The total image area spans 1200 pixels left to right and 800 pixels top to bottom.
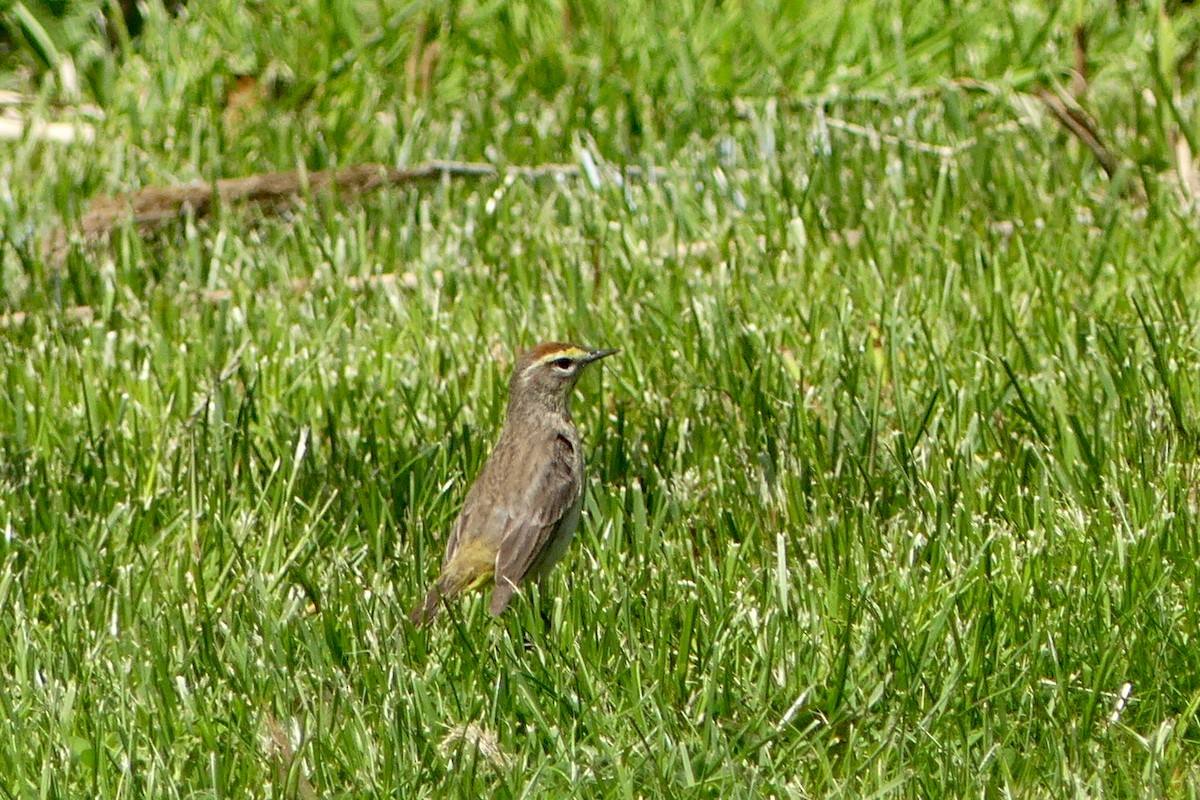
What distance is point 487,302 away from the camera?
6438mm

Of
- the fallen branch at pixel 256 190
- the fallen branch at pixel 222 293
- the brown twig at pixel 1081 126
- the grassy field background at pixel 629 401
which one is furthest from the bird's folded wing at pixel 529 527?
the brown twig at pixel 1081 126

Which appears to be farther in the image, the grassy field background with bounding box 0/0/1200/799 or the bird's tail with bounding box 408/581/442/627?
the bird's tail with bounding box 408/581/442/627

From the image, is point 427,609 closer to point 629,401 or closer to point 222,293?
point 629,401

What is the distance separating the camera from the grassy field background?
12.5ft

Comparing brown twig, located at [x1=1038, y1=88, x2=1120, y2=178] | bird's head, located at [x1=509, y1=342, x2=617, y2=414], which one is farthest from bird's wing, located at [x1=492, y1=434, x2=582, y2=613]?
brown twig, located at [x1=1038, y1=88, x2=1120, y2=178]

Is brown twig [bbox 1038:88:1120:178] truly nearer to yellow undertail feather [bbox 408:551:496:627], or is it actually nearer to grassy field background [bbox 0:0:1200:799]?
grassy field background [bbox 0:0:1200:799]

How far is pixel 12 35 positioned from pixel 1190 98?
5752 millimetres

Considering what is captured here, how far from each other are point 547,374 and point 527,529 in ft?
2.14

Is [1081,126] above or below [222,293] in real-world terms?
above

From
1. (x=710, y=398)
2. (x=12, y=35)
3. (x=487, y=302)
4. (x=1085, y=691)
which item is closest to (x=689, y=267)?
(x=487, y=302)

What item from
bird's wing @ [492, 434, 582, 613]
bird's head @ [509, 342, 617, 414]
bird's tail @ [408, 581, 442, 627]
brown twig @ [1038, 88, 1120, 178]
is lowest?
bird's tail @ [408, 581, 442, 627]

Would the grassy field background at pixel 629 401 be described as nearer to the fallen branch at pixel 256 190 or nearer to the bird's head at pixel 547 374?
the fallen branch at pixel 256 190

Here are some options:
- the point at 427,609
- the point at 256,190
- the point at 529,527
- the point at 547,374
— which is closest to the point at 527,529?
the point at 529,527

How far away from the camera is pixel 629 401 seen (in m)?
5.70
